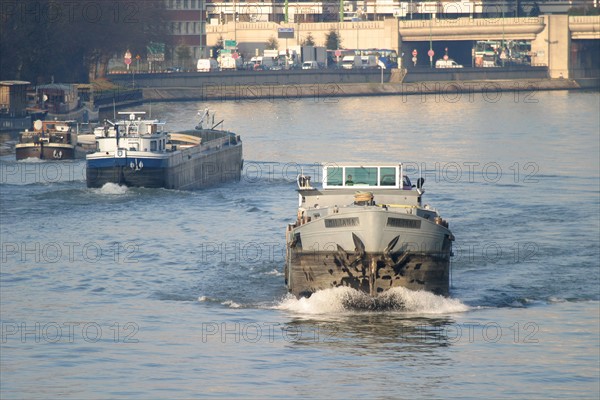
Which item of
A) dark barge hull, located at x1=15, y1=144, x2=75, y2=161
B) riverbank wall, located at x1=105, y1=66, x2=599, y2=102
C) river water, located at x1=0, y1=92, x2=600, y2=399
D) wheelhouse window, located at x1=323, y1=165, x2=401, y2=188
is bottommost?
river water, located at x1=0, y1=92, x2=600, y2=399

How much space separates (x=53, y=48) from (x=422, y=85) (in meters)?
64.0

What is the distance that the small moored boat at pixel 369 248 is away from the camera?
119ft

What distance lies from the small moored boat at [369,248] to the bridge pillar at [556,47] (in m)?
150

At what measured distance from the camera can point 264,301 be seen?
131ft

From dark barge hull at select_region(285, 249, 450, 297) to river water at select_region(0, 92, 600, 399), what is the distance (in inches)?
13.1

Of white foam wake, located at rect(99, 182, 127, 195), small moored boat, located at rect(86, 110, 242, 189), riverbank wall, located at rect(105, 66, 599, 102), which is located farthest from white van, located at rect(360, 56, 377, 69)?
white foam wake, located at rect(99, 182, 127, 195)

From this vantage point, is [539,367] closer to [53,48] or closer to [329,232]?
[329,232]

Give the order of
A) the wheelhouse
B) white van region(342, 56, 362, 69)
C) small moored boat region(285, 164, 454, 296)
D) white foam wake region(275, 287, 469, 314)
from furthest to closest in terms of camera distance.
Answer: white van region(342, 56, 362, 69) → the wheelhouse → white foam wake region(275, 287, 469, 314) → small moored boat region(285, 164, 454, 296)

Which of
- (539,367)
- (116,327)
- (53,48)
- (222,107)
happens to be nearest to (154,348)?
(116,327)

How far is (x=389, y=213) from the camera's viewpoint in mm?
36094

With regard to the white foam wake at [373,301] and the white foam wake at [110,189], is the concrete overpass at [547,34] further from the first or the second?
the white foam wake at [373,301]

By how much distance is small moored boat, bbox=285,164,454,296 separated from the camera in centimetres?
3619

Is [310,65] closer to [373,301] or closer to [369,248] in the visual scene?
[373,301]

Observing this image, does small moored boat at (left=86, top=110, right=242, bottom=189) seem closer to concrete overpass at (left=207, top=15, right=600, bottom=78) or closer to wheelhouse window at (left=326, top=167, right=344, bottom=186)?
wheelhouse window at (left=326, top=167, right=344, bottom=186)
